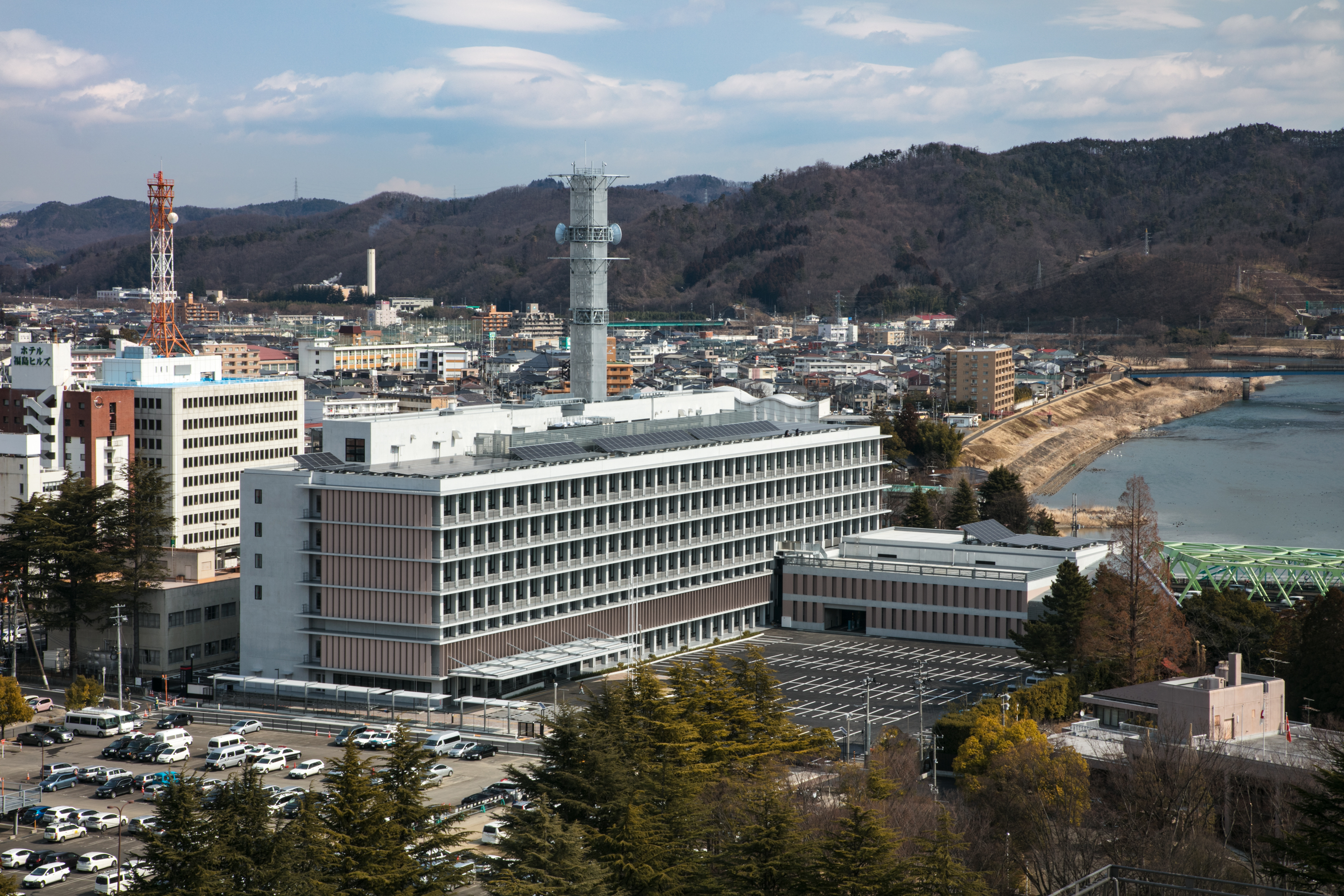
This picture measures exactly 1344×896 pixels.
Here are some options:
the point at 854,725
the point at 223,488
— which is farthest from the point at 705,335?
the point at 854,725

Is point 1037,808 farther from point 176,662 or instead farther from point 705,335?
point 705,335

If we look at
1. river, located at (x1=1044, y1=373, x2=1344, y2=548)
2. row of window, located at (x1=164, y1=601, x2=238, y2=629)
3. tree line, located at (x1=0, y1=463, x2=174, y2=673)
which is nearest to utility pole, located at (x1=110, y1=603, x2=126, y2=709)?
tree line, located at (x1=0, y1=463, x2=174, y2=673)

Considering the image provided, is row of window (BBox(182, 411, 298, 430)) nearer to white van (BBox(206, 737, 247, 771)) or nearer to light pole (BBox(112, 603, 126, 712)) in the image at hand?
light pole (BBox(112, 603, 126, 712))

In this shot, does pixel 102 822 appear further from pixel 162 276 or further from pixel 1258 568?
pixel 162 276

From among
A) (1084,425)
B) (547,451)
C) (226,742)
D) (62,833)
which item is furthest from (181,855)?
(1084,425)

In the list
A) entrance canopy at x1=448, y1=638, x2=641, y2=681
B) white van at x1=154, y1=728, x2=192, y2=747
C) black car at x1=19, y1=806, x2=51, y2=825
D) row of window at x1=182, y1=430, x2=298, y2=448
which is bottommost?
black car at x1=19, y1=806, x2=51, y2=825

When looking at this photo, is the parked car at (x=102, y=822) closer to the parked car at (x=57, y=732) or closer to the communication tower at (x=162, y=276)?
the parked car at (x=57, y=732)
